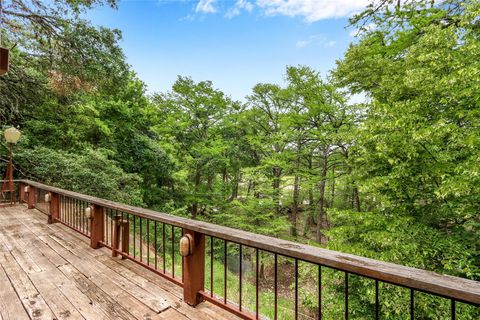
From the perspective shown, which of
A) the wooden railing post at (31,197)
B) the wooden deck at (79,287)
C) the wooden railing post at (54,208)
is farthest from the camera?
the wooden railing post at (31,197)

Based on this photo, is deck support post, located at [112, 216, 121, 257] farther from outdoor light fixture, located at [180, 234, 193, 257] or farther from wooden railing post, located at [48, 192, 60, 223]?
wooden railing post, located at [48, 192, 60, 223]

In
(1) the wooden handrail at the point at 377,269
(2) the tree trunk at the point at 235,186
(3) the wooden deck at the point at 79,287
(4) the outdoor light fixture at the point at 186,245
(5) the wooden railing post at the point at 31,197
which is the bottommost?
(2) the tree trunk at the point at 235,186

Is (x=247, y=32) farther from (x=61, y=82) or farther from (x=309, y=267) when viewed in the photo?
(x=309, y=267)

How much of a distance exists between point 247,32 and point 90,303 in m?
11.4

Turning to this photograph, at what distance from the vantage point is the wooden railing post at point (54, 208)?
4562 mm

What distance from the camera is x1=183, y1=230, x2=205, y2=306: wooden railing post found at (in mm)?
2016

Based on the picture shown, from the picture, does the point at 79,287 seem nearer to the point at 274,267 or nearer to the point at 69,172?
the point at 274,267

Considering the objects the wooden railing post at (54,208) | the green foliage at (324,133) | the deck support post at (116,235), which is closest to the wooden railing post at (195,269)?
the deck support post at (116,235)

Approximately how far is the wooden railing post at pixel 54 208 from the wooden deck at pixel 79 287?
988 mm

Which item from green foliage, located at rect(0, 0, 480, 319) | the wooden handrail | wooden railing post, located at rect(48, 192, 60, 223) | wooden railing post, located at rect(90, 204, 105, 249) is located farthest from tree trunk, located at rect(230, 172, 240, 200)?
the wooden handrail

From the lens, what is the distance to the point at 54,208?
15.1ft

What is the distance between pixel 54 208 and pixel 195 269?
4099mm

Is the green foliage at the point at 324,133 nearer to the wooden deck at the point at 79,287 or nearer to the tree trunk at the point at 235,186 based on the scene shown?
the tree trunk at the point at 235,186

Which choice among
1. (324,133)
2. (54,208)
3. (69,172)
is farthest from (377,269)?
(324,133)
